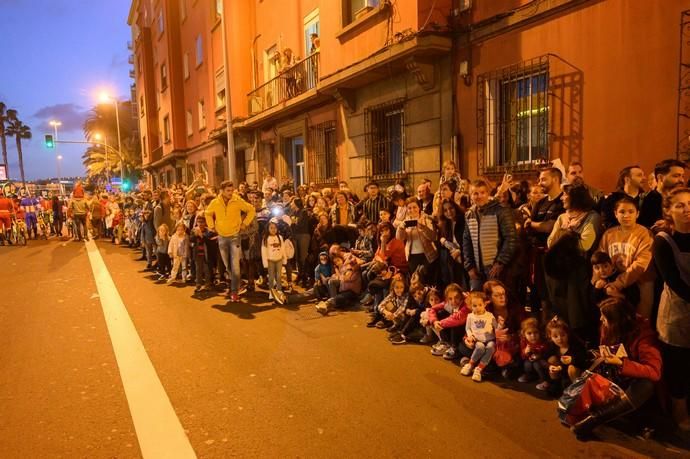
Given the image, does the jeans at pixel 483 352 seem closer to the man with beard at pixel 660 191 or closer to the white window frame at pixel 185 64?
the man with beard at pixel 660 191

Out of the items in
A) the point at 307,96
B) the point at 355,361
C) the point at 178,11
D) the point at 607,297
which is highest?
the point at 178,11

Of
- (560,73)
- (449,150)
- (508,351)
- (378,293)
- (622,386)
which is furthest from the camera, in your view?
(449,150)

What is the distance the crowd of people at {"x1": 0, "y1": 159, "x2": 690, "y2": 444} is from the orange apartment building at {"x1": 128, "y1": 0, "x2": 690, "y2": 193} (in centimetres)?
127

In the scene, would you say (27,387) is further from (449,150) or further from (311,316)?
(449,150)

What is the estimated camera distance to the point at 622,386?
3.81 meters

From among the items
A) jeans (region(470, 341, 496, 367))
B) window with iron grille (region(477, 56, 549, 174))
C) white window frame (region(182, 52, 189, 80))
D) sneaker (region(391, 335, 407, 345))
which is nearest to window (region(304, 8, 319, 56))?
window with iron grille (region(477, 56, 549, 174))

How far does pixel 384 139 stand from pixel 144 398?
8994mm

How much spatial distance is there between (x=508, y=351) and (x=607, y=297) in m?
1.08

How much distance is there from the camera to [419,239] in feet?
22.2

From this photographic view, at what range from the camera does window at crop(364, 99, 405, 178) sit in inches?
462

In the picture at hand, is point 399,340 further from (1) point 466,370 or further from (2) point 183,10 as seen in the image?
(2) point 183,10

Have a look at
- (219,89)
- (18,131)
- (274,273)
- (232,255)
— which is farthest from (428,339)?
(18,131)

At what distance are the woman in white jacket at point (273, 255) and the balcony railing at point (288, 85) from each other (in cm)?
739

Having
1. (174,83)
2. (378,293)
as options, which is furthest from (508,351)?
(174,83)
